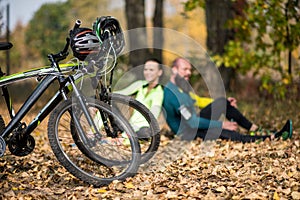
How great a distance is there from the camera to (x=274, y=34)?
7727 millimetres

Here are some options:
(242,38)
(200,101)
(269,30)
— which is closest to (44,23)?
(242,38)

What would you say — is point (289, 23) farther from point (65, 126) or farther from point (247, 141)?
point (65, 126)

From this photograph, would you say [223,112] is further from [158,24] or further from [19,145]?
[158,24]

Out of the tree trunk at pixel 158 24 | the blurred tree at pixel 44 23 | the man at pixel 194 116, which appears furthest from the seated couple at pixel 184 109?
the blurred tree at pixel 44 23

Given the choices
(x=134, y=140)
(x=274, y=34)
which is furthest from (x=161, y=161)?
(x=274, y=34)

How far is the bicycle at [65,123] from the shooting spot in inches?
161

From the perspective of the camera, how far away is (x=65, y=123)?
4312mm

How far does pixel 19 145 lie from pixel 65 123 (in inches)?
16.4

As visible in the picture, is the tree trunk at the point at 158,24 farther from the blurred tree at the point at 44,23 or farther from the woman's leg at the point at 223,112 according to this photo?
the woman's leg at the point at 223,112

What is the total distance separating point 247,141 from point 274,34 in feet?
7.93

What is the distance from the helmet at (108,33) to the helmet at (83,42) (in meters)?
0.05

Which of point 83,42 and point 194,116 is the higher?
point 83,42

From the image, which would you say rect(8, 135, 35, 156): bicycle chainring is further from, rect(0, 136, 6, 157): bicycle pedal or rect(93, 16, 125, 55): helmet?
rect(93, 16, 125, 55): helmet

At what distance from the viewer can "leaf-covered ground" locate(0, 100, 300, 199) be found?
392 centimetres
